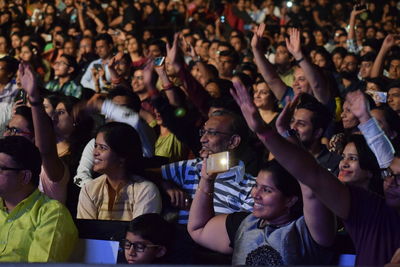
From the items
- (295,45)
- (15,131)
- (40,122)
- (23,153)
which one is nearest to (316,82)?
(295,45)

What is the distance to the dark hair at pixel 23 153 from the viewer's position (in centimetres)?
405

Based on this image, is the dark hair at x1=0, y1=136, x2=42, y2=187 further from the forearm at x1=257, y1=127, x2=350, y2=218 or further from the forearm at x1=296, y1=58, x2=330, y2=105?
the forearm at x1=296, y1=58, x2=330, y2=105

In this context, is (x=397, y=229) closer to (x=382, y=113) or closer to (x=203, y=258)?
(x=203, y=258)

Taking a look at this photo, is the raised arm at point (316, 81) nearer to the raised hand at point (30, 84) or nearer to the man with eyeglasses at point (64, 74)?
the raised hand at point (30, 84)

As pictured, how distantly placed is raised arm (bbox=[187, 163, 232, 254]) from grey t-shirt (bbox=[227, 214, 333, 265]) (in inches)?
7.3

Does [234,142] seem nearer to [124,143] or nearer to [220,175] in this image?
[220,175]

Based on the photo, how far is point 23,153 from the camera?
4062 mm

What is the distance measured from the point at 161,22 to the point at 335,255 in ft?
38.2

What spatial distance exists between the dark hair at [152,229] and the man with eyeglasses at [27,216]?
34 centimetres

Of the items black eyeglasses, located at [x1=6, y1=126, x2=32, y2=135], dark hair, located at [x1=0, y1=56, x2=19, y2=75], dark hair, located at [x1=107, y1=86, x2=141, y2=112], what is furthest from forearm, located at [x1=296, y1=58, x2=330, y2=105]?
dark hair, located at [x1=0, y1=56, x2=19, y2=75]

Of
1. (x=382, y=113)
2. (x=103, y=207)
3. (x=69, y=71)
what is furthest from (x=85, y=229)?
(x=69, y=71)

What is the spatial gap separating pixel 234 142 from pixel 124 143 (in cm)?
67

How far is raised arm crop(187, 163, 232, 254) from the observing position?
3.90 m

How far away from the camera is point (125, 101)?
20.9 feet
